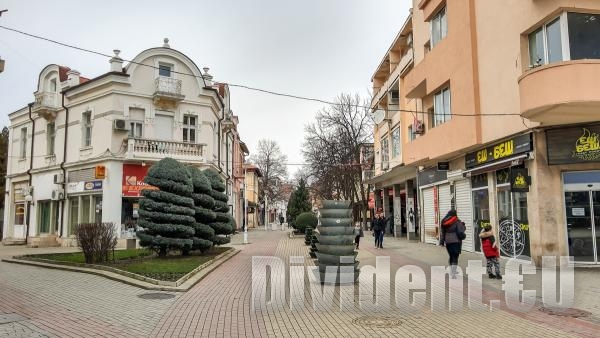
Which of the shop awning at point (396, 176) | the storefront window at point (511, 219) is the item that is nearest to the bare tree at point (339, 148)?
the shop awning at point (396, 176)

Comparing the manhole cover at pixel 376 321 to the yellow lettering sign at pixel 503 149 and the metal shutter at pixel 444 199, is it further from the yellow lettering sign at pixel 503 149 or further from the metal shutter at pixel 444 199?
the metal shutter at pixel 444 199

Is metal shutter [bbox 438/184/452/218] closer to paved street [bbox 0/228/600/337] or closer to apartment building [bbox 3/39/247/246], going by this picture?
paved street [bbox 0/228/600/337]

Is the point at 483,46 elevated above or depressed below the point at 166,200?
above

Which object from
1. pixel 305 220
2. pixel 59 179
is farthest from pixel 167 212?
pixel 305 220

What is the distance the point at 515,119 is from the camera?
14391 mm

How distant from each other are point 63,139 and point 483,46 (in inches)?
910

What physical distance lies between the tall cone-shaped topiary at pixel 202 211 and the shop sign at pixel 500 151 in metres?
9.87

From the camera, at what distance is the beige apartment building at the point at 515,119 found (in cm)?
1240

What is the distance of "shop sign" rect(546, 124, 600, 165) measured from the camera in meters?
12.8

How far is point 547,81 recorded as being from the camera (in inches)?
480

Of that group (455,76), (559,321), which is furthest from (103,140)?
(559,321)

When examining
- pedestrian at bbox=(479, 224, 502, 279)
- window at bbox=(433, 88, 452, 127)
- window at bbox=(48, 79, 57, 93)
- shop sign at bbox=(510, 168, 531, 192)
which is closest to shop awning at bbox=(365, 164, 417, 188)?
window at bbox=(433, 88, 452, 127)

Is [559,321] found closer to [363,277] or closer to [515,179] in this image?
[363,277]

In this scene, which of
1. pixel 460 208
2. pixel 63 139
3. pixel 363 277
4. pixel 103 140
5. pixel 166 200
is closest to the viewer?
pixel 363 277
